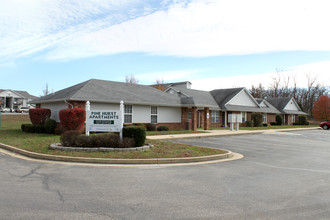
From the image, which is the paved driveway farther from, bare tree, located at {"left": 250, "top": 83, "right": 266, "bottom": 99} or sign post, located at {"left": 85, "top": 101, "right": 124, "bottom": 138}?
bare tree, located at {"left": 250, "top": 83, "right": 266, "bottom": 99}

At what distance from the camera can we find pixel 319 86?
7294 centimetres

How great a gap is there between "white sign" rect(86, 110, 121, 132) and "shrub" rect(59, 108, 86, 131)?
5.40m

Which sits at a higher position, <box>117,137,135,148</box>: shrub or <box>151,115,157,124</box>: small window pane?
<box>151,115,157,124</box>: small window pane

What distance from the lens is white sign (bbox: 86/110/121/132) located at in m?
12.2

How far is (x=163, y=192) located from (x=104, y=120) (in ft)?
22.9

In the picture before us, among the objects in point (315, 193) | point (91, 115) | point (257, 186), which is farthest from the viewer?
point (91, 115)

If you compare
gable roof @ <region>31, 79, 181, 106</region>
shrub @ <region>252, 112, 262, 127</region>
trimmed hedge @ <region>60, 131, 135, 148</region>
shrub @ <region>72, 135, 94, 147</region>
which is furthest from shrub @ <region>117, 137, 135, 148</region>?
shrub @ <region>252, 112, 262, 127</region>

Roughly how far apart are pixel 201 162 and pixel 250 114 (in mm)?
29737

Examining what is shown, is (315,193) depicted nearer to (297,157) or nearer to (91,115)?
(297,157)

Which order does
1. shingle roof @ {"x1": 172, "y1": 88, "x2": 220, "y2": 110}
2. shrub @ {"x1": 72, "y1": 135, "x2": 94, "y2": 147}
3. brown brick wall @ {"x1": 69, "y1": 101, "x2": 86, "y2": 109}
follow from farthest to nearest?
shingle roof @ {"x1": 172, "y1": 88, "x2": 220, "y2": 110} < brown brick wall @ {"x1": 69, "y1": 101, "x2": 86, "y2": 109} < shrub @ {"x1": 72, "y1": 135, "x2": 94, "y2": 147}

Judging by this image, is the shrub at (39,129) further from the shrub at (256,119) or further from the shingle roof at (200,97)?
the shrub at (256,119)

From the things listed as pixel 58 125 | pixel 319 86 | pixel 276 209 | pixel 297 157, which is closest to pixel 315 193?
pixel 276 209

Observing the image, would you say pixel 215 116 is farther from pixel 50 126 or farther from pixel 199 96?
pixel 50 126

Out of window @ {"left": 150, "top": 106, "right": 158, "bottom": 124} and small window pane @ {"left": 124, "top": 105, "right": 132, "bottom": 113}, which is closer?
small window pane @ {"left": 124, "top": 105, "right": 132, "bottom": 113}
